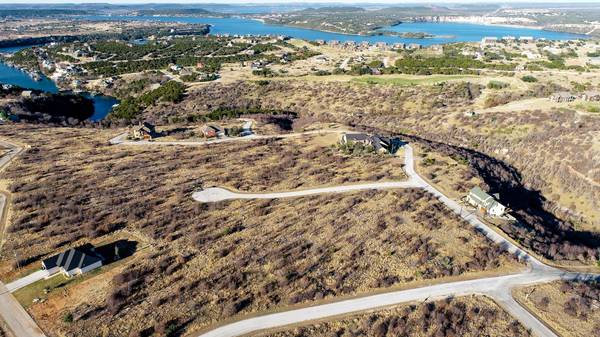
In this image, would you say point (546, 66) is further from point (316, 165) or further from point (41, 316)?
point (41, 316)

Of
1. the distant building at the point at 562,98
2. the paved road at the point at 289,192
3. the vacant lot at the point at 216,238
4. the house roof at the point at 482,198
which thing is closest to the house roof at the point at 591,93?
the distant building at the point at 562,98

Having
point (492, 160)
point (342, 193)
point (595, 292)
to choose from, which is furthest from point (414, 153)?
point (595, 292)

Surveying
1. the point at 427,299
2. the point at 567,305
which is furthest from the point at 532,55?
the point at 427,299

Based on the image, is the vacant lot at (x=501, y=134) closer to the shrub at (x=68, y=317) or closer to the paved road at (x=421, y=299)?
the paved road at (x=421, y=299)

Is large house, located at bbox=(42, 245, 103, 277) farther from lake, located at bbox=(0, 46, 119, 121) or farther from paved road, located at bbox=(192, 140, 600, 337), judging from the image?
lake, located at bbox=(0, 46, 119, 121)

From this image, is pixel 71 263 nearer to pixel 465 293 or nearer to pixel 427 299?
pixel 427 299

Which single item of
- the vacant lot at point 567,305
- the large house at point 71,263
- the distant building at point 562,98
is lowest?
the vacant lot at point 567,305
